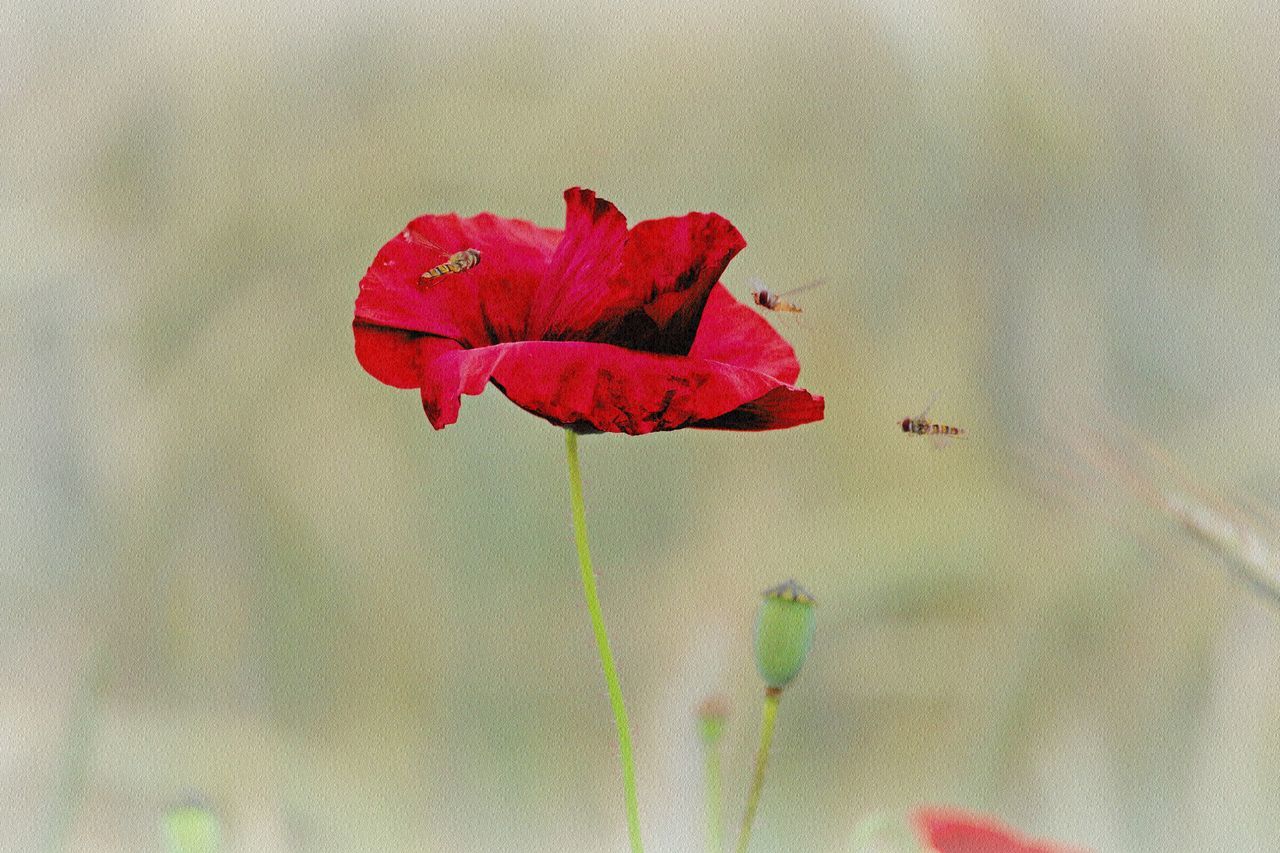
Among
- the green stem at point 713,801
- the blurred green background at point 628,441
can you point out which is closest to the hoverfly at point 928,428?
the blurred green background at point 628,441

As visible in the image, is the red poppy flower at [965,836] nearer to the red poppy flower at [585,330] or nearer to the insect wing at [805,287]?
the red poppy flower at [585,330]

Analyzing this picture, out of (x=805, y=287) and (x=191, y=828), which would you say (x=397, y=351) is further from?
(x=805, y=287)

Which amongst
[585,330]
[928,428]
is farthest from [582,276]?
[928,428]

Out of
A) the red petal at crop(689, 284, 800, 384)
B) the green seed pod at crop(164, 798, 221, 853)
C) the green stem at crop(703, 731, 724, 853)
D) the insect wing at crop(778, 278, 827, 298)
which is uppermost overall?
the insect wing at crop(778, 278, 827, 298)

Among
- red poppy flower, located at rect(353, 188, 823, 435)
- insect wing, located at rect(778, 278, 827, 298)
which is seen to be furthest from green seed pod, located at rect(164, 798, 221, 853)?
insect wing, located at rect(778, 278, 827, 298)

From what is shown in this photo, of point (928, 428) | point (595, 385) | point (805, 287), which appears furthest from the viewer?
point (805, 287)

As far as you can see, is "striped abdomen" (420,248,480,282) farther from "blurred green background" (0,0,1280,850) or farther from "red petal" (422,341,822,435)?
"blurred green background" (0,0,1280,850)

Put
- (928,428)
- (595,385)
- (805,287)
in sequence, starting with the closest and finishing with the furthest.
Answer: (595,385), (928,428), (805,287)
